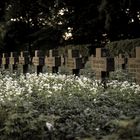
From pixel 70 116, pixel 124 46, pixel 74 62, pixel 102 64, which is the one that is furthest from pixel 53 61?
pixel 70 116

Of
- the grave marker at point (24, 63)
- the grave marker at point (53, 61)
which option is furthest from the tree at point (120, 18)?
the grave marker at point (53, 61)

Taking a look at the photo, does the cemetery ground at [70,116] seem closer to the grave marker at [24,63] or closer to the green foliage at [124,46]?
the grave marker at [24,63]

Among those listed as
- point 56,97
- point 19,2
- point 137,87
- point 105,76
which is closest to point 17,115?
point 56,97

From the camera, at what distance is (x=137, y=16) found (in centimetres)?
2297

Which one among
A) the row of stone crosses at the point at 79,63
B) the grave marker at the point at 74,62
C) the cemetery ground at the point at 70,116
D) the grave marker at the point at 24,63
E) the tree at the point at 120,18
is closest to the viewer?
the cemetery ground at the point at 70,116

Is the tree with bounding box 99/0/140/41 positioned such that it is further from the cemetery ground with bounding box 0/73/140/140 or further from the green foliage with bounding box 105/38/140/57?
the cemetery ground with bounding box 0/73/140/140

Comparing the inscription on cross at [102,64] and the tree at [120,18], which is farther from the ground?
the tree at [120,18]

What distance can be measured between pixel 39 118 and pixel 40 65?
8.92 meters

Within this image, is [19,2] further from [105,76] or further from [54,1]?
[105,76]

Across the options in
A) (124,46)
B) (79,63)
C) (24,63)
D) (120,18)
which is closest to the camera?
(79,63)

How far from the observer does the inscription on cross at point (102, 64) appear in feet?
34.5

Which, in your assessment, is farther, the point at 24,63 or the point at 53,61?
the point at 24,63

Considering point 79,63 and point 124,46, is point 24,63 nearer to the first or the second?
point 124,46

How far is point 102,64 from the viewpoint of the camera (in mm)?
10688
